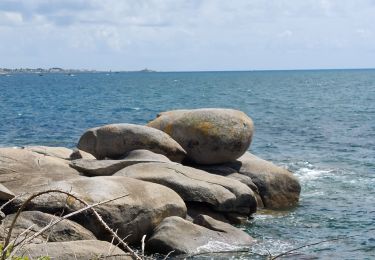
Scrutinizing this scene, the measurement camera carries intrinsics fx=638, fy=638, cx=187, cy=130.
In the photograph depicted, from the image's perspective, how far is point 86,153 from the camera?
54.6ft

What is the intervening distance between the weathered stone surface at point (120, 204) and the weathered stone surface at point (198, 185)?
789 mm

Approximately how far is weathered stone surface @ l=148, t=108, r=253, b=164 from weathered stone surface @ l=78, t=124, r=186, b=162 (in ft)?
1.65

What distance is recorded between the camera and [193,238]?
484 inches

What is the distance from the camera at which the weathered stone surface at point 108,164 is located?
14922 mm

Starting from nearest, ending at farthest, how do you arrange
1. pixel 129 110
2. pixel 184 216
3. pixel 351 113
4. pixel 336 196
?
pixel 184 216 < pixel 336 196 < pixel 351 113 < pixel 129 110

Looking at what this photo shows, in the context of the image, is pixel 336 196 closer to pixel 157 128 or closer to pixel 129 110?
pixel 157 128

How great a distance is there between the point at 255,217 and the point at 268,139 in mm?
15452

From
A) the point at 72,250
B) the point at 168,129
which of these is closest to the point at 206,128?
the point at 168,129

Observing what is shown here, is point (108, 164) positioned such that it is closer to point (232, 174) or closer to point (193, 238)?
point (232, 174)

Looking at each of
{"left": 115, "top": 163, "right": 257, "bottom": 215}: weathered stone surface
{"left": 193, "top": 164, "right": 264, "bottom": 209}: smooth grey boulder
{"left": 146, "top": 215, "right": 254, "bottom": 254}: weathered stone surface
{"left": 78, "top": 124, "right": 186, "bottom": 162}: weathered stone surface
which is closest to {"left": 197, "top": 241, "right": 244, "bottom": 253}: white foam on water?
{"left": 146, "top": 215, "right": 254, "bottom": 254}: weathered stone surface

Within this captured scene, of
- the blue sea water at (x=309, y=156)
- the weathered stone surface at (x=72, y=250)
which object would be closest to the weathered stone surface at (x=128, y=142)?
the blue sea water at (x=309, y=156)

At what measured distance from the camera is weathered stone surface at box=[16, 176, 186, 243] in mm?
11898

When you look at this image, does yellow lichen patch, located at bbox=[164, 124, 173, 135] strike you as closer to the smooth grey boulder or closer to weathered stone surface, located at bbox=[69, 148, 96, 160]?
the smooth grey boulder

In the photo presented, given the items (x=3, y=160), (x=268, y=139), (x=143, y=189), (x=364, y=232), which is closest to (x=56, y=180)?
(x=3, y=160)
